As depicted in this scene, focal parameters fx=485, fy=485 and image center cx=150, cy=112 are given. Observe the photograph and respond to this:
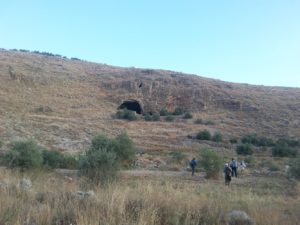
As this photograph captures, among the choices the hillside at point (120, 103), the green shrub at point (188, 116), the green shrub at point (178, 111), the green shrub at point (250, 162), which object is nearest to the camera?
the green shrub at point (250, 162)

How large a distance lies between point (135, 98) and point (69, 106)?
50.7 ft

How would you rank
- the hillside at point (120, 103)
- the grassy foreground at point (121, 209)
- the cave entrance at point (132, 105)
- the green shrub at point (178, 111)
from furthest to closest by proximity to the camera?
the cave entrance at point (132, 105) → the green shrub at point (178, 111) → the hillside at point (120, 103) → the grassy foreground at point (121, 209)

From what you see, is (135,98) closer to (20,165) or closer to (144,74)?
(144,74)

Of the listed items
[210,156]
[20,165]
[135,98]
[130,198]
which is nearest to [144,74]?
[135,98]

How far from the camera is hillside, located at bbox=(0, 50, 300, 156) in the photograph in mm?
57250

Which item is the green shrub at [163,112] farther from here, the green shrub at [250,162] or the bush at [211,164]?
the bush at [211,164]

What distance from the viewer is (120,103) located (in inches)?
3457

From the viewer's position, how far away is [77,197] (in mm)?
9797

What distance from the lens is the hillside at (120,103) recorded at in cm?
5725

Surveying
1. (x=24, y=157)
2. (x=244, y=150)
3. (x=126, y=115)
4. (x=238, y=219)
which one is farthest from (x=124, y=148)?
(x=126, y=115)

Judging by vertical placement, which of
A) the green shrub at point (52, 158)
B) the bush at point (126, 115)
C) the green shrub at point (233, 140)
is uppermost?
the green shrub at point (52, 158)

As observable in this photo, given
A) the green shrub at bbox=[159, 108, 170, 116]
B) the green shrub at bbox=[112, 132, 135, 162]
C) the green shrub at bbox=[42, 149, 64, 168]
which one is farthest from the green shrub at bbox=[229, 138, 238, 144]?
the green shrub at bbox=[42, 149, 64, 168]

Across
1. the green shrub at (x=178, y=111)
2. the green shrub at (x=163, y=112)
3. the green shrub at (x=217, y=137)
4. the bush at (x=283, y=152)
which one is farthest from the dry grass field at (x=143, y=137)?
the green shrub at (x=163, y=112)

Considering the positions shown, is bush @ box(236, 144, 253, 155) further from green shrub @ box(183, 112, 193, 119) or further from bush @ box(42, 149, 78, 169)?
bush @ box(42, 149, 78, 169)
